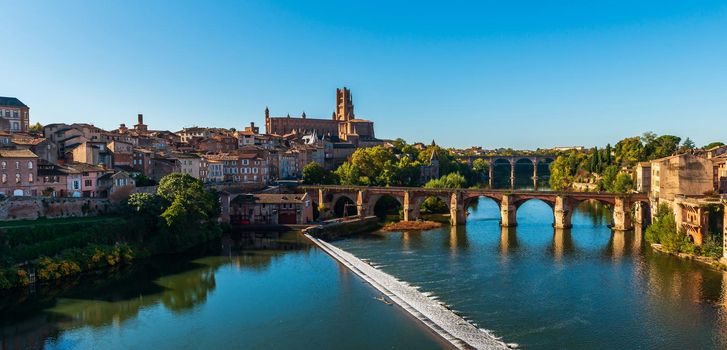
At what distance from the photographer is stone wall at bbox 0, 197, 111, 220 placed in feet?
107

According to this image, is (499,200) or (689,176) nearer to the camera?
(689,176)

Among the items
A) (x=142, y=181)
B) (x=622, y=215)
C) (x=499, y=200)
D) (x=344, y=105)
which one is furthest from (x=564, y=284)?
(x=344, y=105)

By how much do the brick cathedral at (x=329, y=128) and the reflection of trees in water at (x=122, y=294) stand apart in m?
66.1

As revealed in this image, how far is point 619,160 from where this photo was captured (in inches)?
2778

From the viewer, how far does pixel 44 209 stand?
34.6 meters

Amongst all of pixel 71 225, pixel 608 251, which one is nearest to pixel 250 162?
pixel 71 225

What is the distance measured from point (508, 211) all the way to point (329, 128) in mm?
70205

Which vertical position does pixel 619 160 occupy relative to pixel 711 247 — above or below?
above

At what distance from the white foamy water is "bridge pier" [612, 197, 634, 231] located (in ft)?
75.8

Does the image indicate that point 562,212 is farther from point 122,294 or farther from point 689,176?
point 122,294

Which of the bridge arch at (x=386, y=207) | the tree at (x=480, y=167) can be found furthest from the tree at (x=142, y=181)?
the tree at (x=480, y=167)

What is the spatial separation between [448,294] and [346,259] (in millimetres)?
9118

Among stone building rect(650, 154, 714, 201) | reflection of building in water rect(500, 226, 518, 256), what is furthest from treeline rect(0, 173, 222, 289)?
stone building rect(650, 154, 714, 201)

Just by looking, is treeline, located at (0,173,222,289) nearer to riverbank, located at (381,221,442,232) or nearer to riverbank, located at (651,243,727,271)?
riverbank, located at (381,221,442,232)
